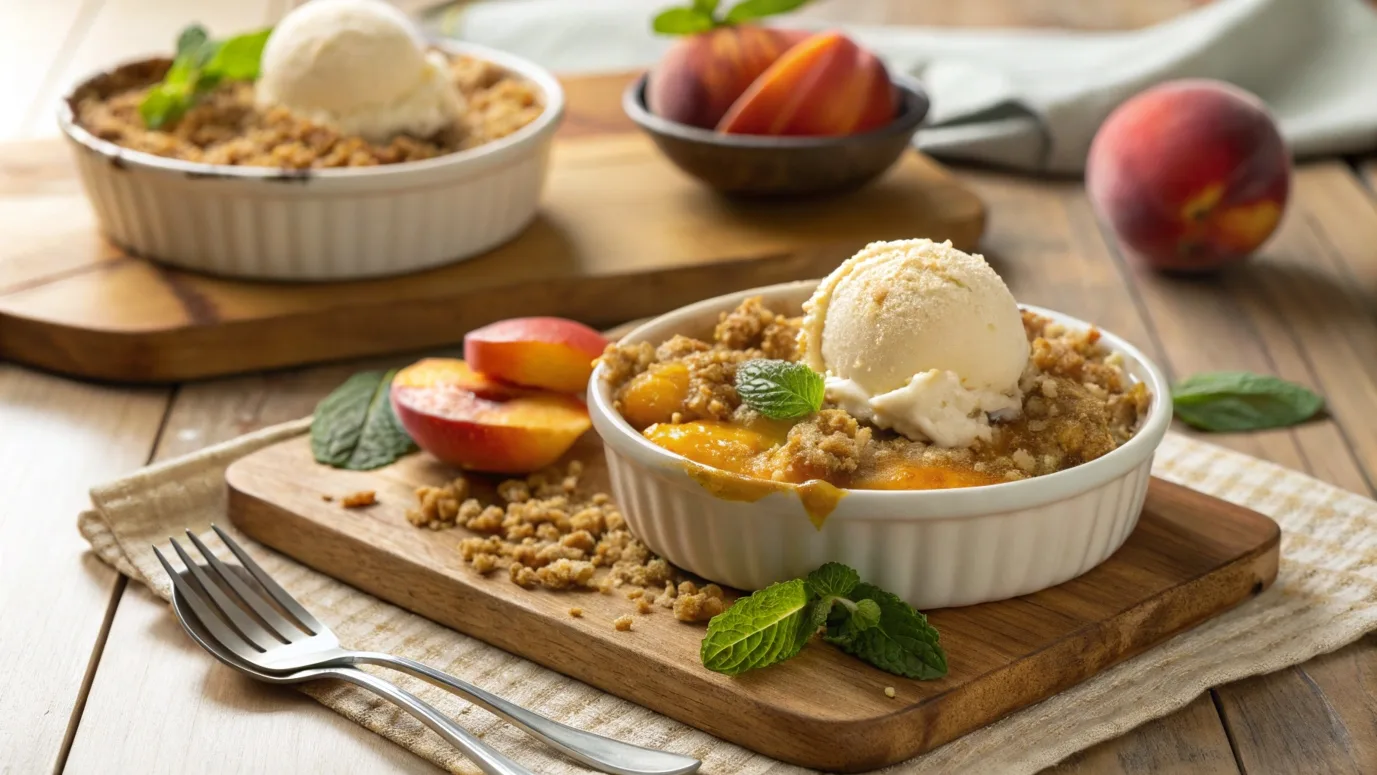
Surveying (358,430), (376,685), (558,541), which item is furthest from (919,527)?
(358,430)

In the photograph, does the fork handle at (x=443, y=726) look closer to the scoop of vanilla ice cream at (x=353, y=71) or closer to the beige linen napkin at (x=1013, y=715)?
the beige linen napkin at (x=1013, y=715)

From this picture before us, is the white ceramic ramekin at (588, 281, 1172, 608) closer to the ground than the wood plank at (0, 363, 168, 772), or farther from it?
farther from it

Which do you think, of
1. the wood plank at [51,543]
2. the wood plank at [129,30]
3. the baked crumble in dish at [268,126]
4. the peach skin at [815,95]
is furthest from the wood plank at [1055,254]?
the wood plank at [129,30]

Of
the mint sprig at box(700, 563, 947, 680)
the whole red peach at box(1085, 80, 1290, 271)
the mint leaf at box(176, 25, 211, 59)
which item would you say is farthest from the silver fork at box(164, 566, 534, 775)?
the whole red peach at box(1085, 80, 1290, 271)

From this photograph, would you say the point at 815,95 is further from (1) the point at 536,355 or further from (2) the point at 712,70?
(1) the point at 536,355

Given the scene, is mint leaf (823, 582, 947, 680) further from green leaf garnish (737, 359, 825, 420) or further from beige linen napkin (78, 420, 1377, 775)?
green leaf garnish (737, 359, 825, 420)
